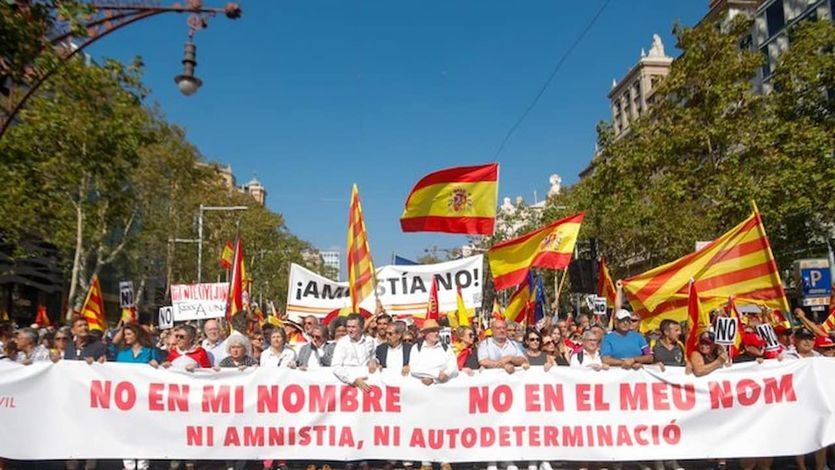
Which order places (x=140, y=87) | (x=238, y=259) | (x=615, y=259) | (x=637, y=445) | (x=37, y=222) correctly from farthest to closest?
(x=615, y=259)
(x=37, y=222)
(x=140, y=87)
(x=238, y=259)
(x=637, y=445)

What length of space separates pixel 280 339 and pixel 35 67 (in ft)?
14.3

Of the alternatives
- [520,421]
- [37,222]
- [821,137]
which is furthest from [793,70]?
[37,222]

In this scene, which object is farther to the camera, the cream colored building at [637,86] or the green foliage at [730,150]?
the cream colored building at [637,86]

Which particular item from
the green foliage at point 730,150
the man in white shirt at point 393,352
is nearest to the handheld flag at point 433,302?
the man in white shirt at point 393,352

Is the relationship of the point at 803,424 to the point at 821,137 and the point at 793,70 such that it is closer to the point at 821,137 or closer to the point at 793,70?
the point at 821,137

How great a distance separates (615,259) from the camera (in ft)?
126

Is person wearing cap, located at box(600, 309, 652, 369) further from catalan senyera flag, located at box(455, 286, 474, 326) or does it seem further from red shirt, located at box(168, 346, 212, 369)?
catalan senyera flag, located at box(455, 286, 474, 326)

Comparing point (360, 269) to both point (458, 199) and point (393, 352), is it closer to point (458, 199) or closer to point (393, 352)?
point (393, 352)

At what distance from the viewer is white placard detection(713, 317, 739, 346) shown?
7820 millimetres

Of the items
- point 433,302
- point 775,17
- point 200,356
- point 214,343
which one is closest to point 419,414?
point 200,356

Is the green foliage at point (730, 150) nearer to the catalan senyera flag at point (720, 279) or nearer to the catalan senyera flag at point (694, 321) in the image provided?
the catalan senyera flag at point (720, 279)

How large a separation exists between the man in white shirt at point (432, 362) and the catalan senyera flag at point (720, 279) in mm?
3235

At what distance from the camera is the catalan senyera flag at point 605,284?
14633 mm

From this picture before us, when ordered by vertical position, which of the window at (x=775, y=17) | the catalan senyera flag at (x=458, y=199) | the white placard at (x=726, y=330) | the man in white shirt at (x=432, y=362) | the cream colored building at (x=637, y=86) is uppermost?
the cream colored building at (x=637, y=86)
